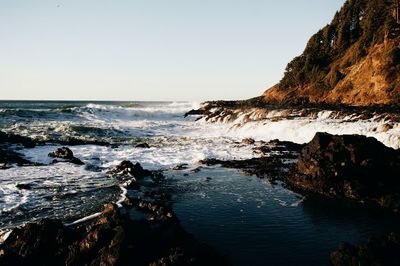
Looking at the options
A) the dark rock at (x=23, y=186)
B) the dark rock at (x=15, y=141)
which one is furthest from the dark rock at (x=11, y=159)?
the dark rock at (x=23, y=186)

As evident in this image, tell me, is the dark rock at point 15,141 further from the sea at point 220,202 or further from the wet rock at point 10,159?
the wet rock at point 10,159

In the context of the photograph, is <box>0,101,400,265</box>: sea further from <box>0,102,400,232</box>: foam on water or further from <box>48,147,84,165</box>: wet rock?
<box>48,147,84,165</box>: wet rock

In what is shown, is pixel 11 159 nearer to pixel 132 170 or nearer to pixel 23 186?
pixel 23 186

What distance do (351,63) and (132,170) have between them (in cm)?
5781

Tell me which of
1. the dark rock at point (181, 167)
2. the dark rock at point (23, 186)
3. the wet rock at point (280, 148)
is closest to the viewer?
the dark rock at point (23, 186)

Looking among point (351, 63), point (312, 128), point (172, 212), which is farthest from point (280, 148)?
point (351, 63)

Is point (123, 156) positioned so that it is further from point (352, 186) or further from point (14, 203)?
point (352, 186)

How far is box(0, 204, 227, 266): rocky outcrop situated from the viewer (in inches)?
402

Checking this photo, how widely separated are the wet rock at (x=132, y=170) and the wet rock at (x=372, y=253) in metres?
14.7

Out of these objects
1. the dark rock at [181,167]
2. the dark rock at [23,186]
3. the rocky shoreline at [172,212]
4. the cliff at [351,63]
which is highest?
the cliff at [351,63]

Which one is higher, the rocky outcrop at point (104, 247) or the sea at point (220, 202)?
the rocky outcrop at point (104, 247)

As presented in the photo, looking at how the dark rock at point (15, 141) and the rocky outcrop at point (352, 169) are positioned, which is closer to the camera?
the rocky outcrop at point (352, 169)

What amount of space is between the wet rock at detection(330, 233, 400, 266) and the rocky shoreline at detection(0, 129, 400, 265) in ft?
0.11

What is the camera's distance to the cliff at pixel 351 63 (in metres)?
54.1
